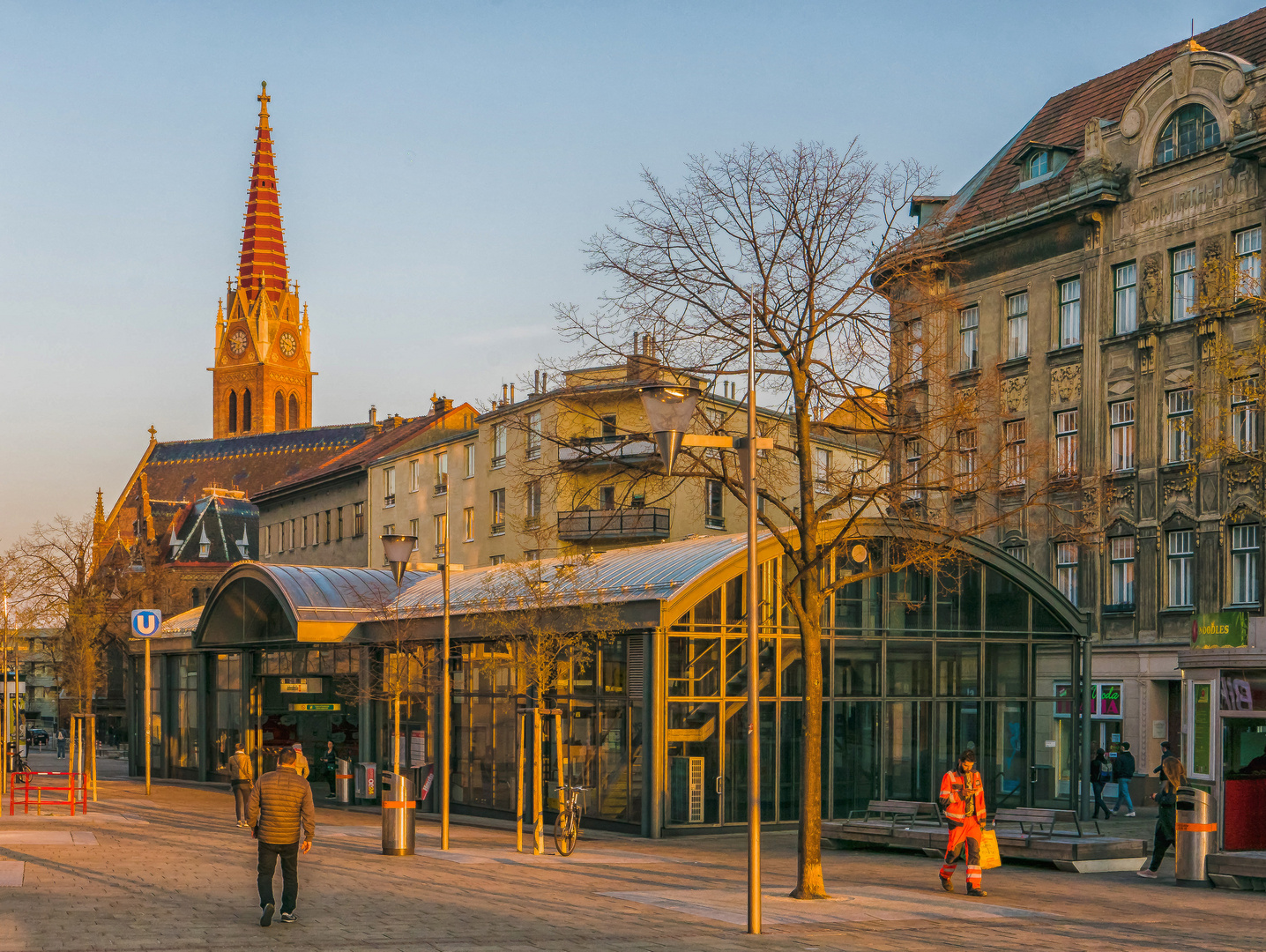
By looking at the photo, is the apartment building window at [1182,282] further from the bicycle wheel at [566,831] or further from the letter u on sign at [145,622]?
the letter u on sign at [145,622]

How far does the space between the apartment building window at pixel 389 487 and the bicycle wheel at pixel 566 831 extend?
5450 cm

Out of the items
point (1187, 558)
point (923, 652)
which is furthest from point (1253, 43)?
point (923, 652)

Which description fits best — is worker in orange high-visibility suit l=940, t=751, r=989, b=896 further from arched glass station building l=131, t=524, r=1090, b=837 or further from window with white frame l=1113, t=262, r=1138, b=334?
window with white frame l=1113, t=262, r=1138, b=334

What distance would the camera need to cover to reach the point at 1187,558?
131 feet

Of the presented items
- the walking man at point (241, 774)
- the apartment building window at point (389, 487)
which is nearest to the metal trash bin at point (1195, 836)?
the walking man at point (241, 774)

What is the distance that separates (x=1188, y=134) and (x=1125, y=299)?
14.1ft

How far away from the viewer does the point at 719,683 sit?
94.2 ft

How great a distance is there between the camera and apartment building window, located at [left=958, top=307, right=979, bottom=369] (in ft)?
151

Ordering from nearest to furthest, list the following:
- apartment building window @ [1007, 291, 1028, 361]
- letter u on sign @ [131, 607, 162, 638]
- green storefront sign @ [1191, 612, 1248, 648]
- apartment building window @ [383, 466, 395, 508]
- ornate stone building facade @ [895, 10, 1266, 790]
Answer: green storefront sign @ [1191, 612, 1248, 648]
letter u on sign @ [131, 607, 162, 638]
ornate stone building facade @ [895, 10, 1266, 790]
apartment building window @ [1007, 291, 1028, 361]
apartment building window @ [383, 466, 395, 508]

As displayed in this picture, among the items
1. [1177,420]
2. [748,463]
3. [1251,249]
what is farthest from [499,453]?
[748,463]

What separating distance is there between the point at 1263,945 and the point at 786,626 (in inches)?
613

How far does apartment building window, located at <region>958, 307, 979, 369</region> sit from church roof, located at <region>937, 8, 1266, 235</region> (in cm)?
241

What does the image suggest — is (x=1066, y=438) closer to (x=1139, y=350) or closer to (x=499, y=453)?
(x=1139, y=350)

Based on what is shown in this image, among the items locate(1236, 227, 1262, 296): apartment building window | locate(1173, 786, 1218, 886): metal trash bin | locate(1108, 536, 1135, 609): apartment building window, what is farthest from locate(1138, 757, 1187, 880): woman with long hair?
locate(1108, 536, 1135, 609): apartment building window
